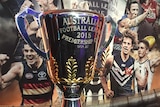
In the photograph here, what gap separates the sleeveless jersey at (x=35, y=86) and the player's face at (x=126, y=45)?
0.85 feet

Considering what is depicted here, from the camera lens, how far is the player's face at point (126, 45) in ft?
3.06

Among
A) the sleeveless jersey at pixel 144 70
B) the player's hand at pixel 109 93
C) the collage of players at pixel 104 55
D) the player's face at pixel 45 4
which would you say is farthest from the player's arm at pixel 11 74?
the sleeveless jersey at pixel 144 70

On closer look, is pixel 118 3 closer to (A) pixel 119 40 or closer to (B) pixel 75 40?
(A) pixel 119 40

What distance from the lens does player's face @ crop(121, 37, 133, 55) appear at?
3.06ft

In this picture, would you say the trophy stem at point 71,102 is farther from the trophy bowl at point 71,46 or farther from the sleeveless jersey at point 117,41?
the sleeveless jersey at point 117,41

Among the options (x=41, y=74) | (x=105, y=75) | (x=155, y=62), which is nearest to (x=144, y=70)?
(x=155, y=62)

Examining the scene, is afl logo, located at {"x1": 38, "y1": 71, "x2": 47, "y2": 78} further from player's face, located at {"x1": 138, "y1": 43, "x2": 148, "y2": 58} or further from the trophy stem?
player's face, located at {"x1": 138, "y1": 43, "x2": 148, "y2": 58}

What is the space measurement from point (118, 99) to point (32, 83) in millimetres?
274

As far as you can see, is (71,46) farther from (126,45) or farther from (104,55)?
(126,45)

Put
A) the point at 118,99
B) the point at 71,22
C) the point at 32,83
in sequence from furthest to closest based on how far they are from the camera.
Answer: the point at 118,99 < the point at 32,83 < the point at 71,22

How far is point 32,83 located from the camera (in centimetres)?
82

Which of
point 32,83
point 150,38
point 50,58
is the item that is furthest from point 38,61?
point 150,38

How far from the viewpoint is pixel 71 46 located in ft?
1.97

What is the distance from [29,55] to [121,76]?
0.98 feet
